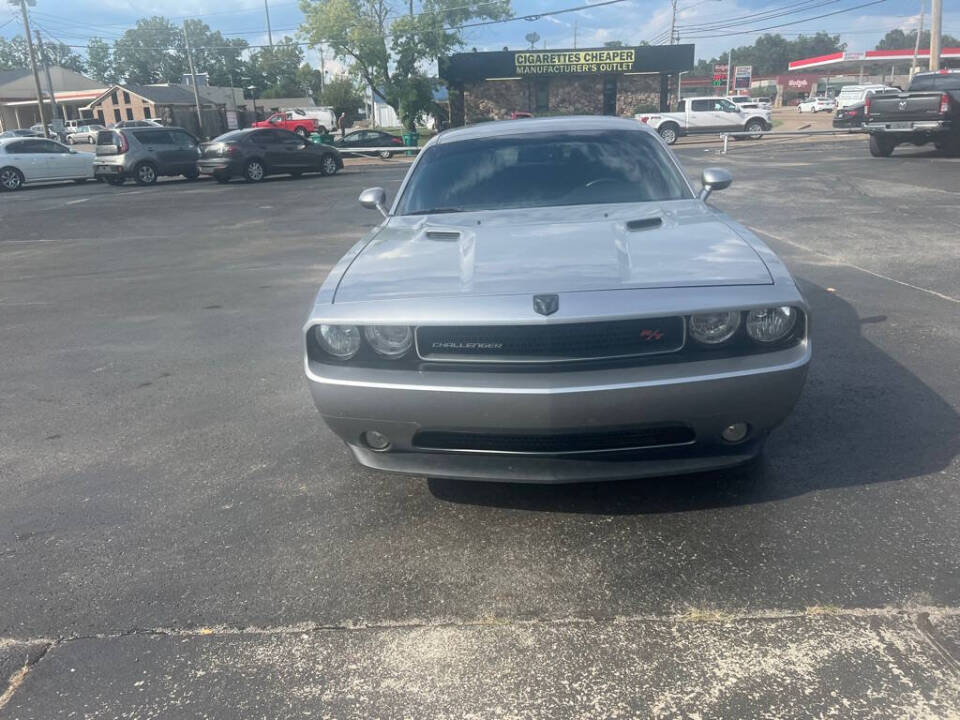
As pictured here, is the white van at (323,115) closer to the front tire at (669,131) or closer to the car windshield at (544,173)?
the front tire at (669,131)

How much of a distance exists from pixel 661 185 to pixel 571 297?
6.13 feet

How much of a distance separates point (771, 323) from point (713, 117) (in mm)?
34807

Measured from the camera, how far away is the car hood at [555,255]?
293 cm

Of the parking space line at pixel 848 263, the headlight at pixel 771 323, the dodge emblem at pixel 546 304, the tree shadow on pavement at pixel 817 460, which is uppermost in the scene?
the dodge emblem at pixel 546 304

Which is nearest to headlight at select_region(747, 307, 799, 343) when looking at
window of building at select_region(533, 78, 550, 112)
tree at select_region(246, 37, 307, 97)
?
window of building at select_region(533, 78, 550, 112)

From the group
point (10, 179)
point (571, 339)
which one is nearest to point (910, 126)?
point (571, 339)

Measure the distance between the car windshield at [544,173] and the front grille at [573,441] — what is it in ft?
5.64

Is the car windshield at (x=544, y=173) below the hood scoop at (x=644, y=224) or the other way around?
the other way around

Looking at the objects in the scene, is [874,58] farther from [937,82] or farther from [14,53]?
[14,53]

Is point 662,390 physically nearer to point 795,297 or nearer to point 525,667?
point 795,297

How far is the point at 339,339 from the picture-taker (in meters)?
3.03

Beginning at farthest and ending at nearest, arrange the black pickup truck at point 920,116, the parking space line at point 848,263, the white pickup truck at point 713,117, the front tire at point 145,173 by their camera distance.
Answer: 1. the white pickup truck at point 713,117
2. the front tire at point 145,173
3. the black pickup truck at point 920,116
4. the parking space line at point 848,263

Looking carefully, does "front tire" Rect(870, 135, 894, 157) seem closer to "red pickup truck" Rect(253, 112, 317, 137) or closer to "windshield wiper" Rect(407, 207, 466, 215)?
"windshield wiper" Rect(407, 207, 466, 215)

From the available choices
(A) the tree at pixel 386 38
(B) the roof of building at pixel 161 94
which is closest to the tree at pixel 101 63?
(B) the roof of building at pixel 161 94
